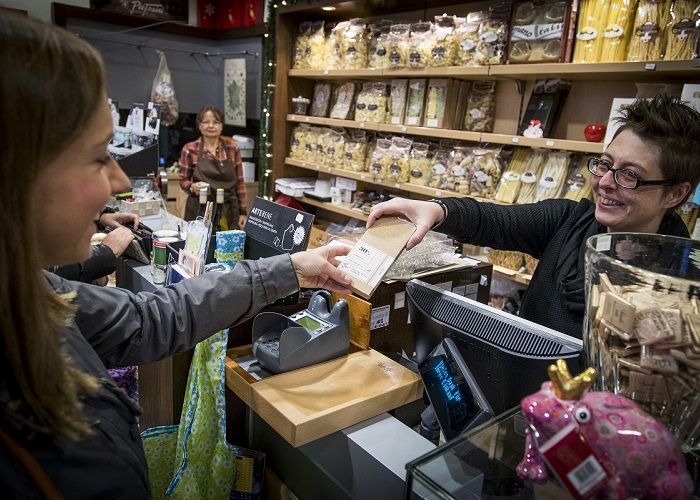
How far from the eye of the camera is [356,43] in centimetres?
418

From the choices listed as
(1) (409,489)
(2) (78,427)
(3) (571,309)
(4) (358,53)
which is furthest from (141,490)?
(4) (358,53)

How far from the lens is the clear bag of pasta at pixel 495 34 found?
3201mm

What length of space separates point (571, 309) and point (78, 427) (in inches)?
51.5

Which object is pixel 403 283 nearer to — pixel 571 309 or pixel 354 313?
pixel 354 313

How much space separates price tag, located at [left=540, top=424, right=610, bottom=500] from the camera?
58 centimetres

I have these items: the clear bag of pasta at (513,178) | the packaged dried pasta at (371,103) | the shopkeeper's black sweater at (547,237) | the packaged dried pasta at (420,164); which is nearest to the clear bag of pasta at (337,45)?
the packaged dried pasta at (371,103)

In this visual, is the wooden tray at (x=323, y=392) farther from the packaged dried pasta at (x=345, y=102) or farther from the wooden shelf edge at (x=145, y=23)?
the wooden shelf edge at (x=145, y=23)

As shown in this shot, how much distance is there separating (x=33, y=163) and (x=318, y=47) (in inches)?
167

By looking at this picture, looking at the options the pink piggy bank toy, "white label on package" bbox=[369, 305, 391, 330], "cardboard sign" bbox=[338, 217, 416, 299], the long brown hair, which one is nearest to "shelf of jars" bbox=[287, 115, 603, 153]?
"white label on package" bbox=[369, 305, 391, 330]

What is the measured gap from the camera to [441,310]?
1086 mm

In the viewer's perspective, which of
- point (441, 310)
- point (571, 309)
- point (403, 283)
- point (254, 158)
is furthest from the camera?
point (254, 158)

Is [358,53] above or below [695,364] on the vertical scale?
above

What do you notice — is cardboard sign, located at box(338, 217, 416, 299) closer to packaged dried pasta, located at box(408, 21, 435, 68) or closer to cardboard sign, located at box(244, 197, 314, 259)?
cardboard sign, located at box(244, 197, 314, 259)

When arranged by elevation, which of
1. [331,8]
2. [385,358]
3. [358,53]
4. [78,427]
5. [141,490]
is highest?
[331,8]
